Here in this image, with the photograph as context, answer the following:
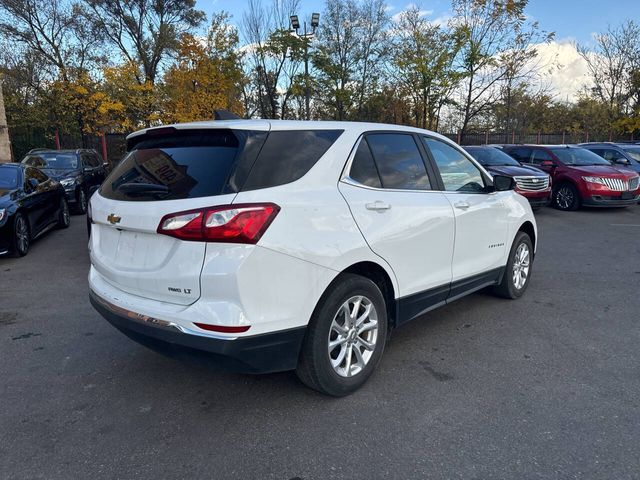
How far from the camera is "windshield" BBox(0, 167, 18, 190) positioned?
25.4 feet

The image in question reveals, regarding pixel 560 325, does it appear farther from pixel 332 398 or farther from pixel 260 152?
pixel 260 152

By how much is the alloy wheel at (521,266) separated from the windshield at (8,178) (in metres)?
7.65

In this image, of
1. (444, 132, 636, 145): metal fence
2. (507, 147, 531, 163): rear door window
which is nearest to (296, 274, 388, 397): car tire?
(507, 147, 531, 163): rear door window

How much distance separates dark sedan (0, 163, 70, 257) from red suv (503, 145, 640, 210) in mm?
11760

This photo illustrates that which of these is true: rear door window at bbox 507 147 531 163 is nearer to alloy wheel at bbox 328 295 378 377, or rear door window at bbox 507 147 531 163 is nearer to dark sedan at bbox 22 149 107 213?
dark sedan at bbox 22 149 107 213

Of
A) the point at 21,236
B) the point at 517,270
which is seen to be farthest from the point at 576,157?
the point at 21,236

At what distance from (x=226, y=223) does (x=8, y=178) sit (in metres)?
7.35

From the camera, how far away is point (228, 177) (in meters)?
2.61

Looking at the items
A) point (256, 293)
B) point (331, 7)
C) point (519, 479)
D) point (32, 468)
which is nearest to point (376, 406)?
point (519, 479)

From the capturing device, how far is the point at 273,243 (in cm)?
256

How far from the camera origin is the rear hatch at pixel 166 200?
2.59m

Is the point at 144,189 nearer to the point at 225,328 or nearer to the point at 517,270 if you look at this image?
the point at 225,328

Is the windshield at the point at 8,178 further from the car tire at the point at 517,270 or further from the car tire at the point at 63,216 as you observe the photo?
the car tire at the point at 517,270

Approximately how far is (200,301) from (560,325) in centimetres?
347
